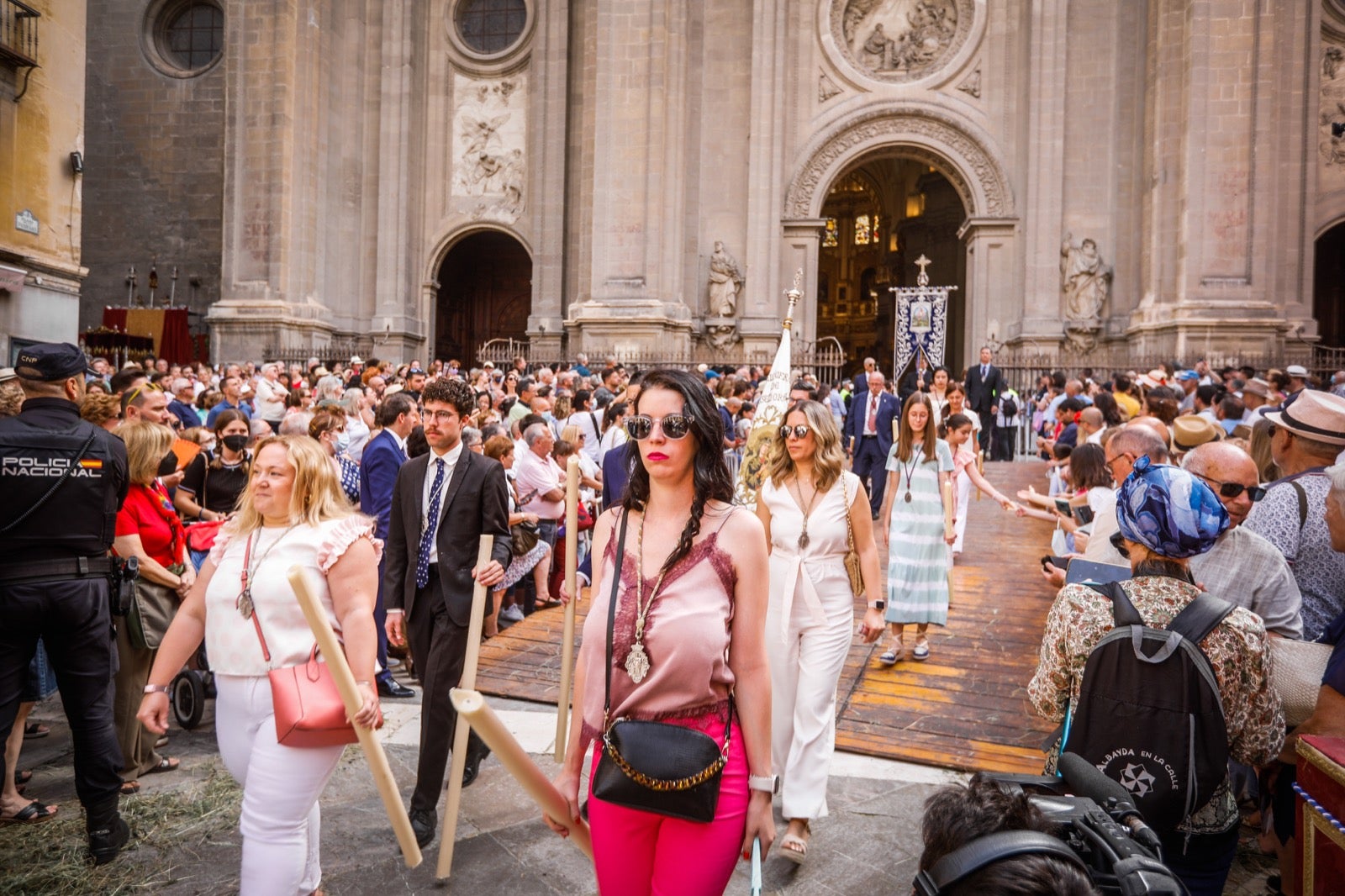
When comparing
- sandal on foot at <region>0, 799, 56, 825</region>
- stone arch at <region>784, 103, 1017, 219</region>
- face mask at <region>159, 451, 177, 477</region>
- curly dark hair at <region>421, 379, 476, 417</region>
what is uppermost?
stone arch at <region>784, 103, 1017, 219</region>

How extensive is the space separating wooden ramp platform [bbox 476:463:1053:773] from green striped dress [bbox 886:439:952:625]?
17.3 inches

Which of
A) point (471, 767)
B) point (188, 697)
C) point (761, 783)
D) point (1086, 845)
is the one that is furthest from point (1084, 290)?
point (1086, 845)

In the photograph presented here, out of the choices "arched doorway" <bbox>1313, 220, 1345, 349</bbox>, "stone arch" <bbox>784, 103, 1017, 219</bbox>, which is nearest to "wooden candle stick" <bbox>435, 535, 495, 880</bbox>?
"stone arch" <bbox>784, 103, 1017, 219</bbox>

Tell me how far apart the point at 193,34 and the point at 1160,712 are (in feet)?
102

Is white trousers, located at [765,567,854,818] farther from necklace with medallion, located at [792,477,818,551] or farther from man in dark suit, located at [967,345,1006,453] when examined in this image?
man in dark suit, located at [967,345,1006,453]

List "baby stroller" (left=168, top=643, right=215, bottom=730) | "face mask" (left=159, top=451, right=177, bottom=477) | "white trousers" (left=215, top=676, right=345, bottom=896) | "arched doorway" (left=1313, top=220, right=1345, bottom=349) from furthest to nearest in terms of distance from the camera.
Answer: "arched doorway" (left=1313, top=220, right=1345, bottom=349) → "face mask" (left=159, top=451, right=177, bottom=477) → "baby stroller" (left=168, top=643, right=215, bottom=730) → "white trousers" (left=215, top=676, right=345, bottom=896)

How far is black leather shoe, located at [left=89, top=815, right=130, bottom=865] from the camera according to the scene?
4.07 meters

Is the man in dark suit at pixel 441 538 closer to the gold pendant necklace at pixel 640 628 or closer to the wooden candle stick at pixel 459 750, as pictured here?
the wooden candle stick at pixel 459 750

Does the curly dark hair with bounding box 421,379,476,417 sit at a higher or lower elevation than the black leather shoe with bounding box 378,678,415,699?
higher

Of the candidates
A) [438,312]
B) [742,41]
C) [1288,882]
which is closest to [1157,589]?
[1288,882]

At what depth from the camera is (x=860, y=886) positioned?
390cm

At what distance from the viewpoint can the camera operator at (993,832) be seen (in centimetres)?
143

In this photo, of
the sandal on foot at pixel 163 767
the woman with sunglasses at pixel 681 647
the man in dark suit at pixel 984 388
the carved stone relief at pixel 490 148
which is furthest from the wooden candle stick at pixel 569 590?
the carved stone relief at pixel 490 148

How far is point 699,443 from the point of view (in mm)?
2643
